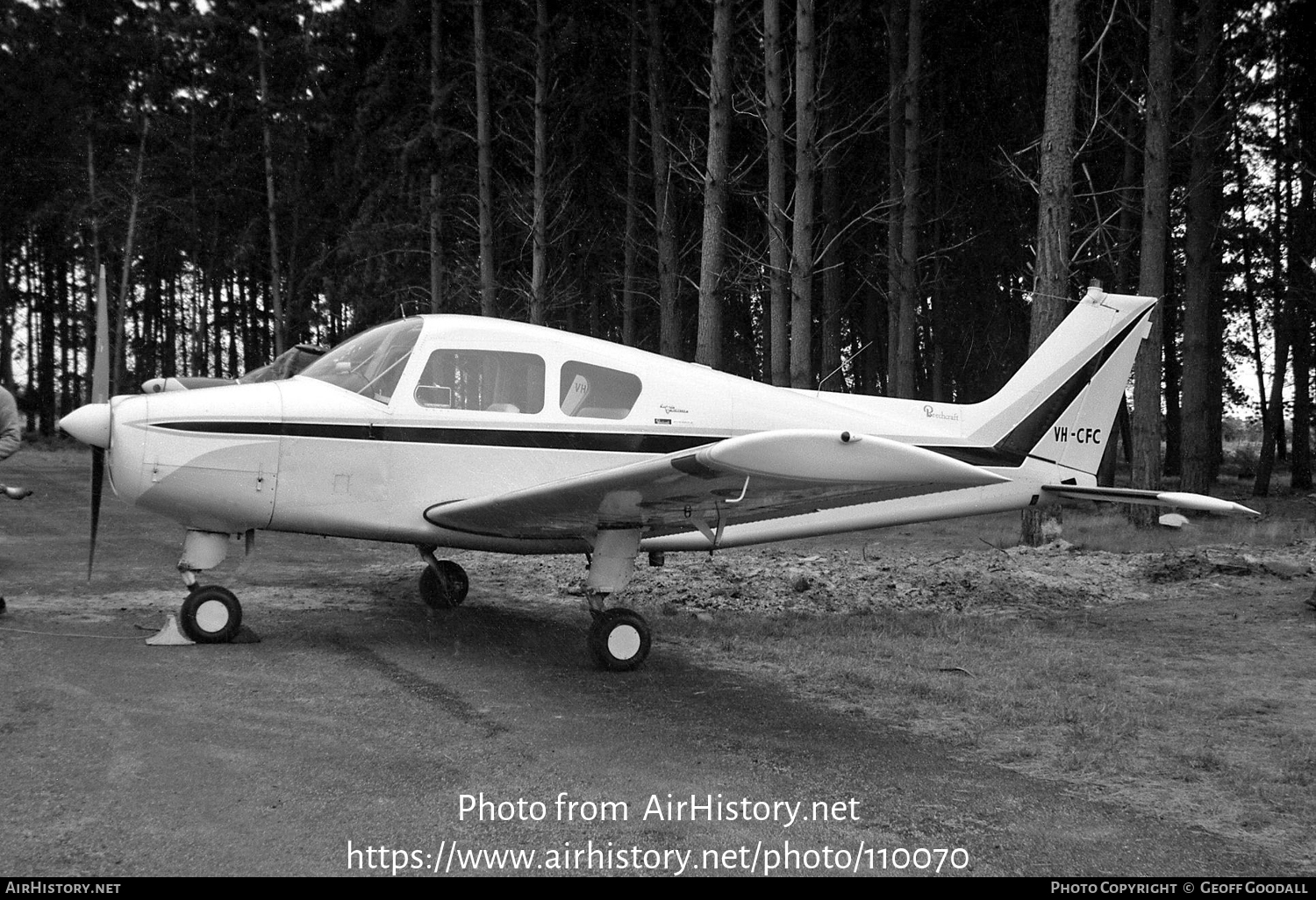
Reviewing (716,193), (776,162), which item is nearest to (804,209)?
(776,162)

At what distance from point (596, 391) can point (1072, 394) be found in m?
4.22

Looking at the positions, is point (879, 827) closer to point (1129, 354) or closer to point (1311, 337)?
point (1129, 354)

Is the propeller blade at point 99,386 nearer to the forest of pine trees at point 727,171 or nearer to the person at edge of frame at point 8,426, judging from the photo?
the person at edge of frame at point 8,426

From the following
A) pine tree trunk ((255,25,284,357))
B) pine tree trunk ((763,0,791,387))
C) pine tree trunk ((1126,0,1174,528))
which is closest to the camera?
pine tree trunk ((763,0,791,387))

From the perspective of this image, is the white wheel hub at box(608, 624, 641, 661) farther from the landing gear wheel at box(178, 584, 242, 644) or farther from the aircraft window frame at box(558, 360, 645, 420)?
the landing gear wheel at box(178, 584, 242, 644)

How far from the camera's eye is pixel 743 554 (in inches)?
479

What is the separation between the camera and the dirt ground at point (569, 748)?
11.8ft

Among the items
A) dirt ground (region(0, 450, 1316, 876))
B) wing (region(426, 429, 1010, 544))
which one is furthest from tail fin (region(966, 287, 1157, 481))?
wing (region(426, 429, 1010, 544))

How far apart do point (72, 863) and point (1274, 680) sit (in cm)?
661

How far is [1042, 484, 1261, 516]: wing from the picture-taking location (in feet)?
20.2

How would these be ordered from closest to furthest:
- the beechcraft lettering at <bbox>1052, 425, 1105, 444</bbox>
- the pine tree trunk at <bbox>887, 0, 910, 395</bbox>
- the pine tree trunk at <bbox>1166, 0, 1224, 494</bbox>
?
1. the beechcraft lettering at <bbox>1052, 425, 1105, 444</bbox>
2. the pine tree trunk at <bbox>1166, 0, 1224, 494</bbox>
3. the pine tree trunk at <bbox>887, 0, 910, 395</bbox>

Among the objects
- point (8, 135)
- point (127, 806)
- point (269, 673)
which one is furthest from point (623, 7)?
point (8, 135)

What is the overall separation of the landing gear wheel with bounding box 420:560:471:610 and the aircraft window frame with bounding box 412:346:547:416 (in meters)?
2.01

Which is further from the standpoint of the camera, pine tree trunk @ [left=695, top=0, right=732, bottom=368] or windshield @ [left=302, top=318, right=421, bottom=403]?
pine tree trunk @ [left=695, top=0, right=732, bottom=368]
